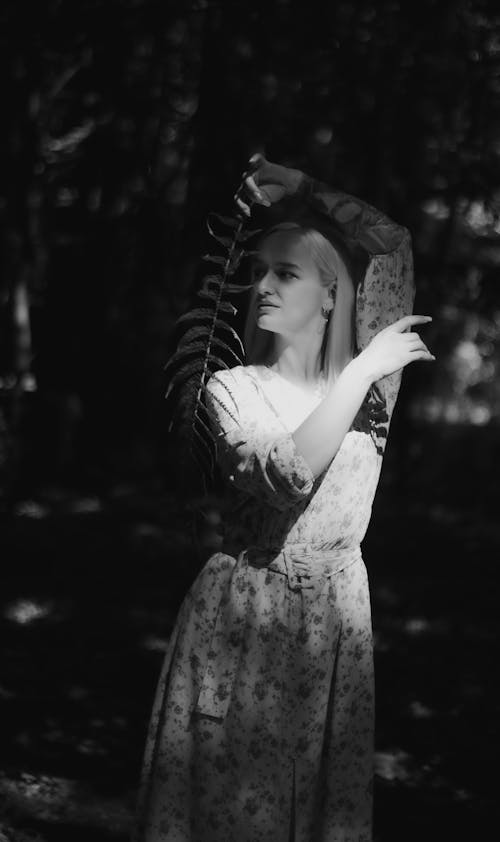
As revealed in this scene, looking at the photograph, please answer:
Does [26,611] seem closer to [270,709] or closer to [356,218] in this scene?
[270,709]

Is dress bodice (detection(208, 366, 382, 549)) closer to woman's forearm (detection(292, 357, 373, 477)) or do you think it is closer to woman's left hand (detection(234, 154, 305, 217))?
woman's forearm (detection(292, 357, 373, 477))

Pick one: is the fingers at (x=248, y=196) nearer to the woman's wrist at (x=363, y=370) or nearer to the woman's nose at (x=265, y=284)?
the woman's nose at (x=265, y=284)

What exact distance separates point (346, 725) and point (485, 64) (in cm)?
238

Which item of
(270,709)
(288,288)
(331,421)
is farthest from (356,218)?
(270,709)

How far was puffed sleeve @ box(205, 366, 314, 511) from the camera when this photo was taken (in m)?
2.00

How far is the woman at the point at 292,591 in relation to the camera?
2.20 metres

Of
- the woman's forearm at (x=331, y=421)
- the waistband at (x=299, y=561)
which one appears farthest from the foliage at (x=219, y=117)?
the waistband at (x=299, y=561)

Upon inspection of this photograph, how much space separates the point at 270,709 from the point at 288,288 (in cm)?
94

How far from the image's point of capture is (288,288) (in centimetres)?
219

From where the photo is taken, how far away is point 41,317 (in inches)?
353

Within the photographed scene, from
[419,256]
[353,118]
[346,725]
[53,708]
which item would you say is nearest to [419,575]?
[419,256]

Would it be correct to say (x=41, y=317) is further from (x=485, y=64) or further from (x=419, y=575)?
(x=485, y=64)

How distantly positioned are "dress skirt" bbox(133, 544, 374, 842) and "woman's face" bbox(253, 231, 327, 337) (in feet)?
1.66

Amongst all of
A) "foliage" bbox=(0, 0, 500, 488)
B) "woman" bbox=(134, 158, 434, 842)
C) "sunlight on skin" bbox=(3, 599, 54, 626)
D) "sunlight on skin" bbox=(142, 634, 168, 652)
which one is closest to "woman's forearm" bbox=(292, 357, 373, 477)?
"woman" bbox=(134, 158, 434, 842)
